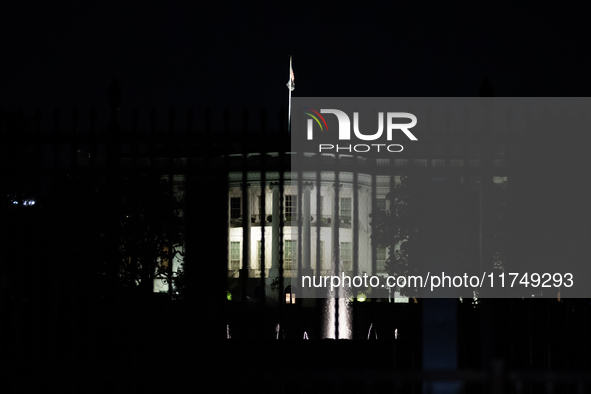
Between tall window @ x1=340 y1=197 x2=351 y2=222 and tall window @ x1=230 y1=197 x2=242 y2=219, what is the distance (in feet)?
20.5

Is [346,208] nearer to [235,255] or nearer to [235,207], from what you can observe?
[235,207]

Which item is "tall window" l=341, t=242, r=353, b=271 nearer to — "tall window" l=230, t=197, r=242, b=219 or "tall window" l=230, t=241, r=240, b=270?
"tall window" l=230, t=197, r=242, b=219

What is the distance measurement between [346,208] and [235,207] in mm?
6872

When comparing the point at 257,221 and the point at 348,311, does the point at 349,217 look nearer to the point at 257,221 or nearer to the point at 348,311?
the point at 257,221

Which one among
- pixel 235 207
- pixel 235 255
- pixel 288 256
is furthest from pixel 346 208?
pixel 235 255

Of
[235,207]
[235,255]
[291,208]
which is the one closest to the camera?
[291,208]

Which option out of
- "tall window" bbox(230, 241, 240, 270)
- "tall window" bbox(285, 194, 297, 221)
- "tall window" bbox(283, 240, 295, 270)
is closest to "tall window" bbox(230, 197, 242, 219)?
"tall window" bbox(230, 241, 240, 270)

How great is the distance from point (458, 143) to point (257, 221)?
32.4 m

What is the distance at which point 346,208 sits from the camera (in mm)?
37000

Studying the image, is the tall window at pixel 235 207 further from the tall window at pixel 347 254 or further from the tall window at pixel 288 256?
the tall window at pixel 347 254

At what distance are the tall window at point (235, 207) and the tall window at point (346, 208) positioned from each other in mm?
6243


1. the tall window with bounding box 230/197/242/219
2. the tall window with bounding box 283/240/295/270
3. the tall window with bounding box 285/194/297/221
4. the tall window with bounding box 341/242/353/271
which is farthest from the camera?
the tall window with bounding box 230/197/242/219

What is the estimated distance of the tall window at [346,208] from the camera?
36.0 metres

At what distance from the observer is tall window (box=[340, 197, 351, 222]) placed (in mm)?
36019
